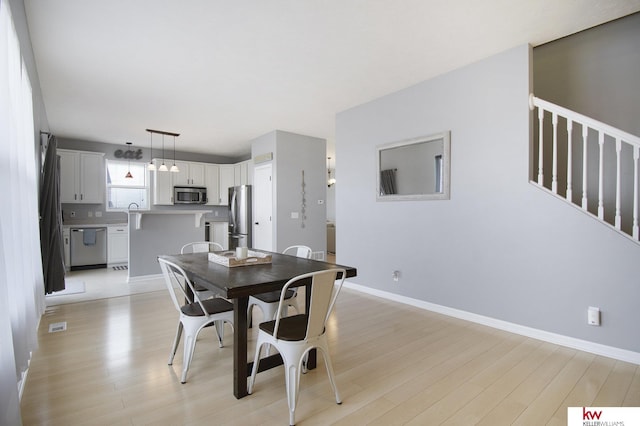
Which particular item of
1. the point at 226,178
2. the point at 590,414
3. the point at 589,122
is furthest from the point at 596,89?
the point at 226,178

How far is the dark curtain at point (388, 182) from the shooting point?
411 centimetres

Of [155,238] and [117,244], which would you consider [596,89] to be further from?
[117,244]

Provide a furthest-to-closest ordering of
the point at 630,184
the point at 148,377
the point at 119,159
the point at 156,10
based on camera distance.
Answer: the point at 119,159
the point at 630,184
the point at 156,10
the point at 148,377

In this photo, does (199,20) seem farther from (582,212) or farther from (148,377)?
(582,212)

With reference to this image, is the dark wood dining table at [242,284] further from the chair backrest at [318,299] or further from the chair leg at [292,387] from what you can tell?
the chair leg at [292,387]

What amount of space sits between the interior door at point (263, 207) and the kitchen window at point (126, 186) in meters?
2.87

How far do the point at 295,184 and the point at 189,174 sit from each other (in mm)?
3201

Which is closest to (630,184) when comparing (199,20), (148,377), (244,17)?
(244,17)

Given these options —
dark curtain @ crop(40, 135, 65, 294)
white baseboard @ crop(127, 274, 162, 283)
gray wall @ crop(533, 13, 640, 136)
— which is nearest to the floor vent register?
dark curtain @ crop(40, 135, 65, 294)

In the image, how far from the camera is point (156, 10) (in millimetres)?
2455

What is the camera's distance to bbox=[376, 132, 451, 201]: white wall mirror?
3572 mm

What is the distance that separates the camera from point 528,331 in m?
2.91

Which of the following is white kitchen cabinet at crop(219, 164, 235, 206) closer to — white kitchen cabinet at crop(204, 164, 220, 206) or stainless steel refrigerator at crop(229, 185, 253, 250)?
white kitchen cabinet at crop(204, 164, 220, 206)

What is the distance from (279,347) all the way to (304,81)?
10.0 ft
